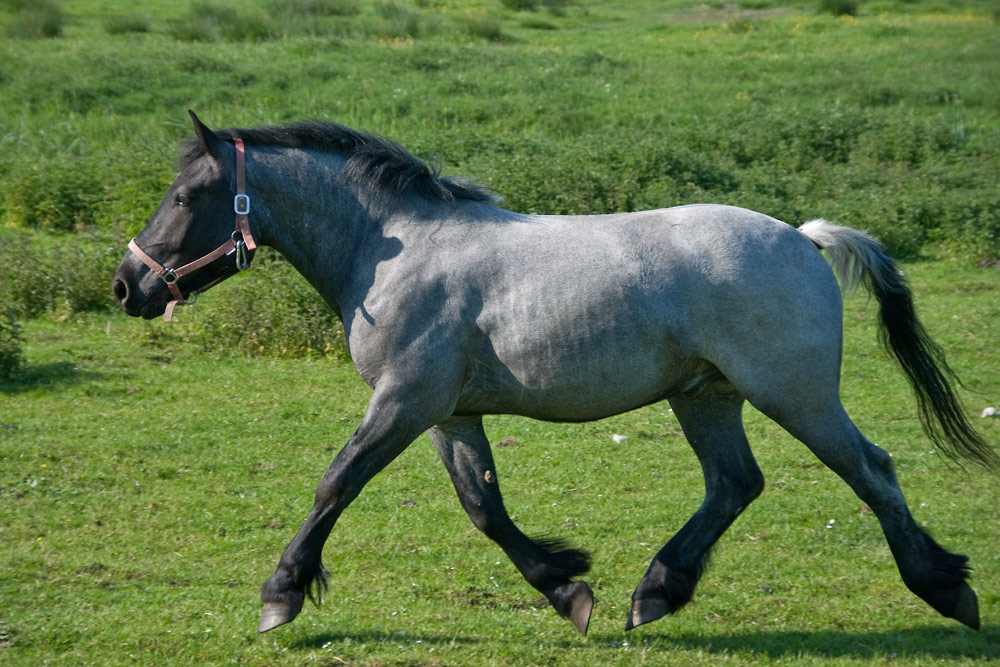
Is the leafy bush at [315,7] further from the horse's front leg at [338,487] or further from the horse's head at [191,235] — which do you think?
the horse's front leg at [338,487]

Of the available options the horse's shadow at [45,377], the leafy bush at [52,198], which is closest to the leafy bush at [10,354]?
the horse's shadow at [45,377]

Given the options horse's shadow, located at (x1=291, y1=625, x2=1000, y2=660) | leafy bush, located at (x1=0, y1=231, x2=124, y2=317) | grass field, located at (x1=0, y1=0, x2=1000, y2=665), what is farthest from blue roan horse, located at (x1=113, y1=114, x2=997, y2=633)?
leafy bush, located at (x1=0, y1=231, x2=124, y2=317)

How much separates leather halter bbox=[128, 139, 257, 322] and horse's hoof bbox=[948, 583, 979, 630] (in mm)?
3488

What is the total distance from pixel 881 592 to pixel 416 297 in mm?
2825

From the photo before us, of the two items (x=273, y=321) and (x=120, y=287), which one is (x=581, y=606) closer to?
(x=120, y=287)

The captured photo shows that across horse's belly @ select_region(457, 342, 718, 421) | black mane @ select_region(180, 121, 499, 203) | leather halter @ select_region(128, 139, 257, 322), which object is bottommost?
horse's belly @ select_region(457, 342, 718, 421)

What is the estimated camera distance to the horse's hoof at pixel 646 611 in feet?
15.2

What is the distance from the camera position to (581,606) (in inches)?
184

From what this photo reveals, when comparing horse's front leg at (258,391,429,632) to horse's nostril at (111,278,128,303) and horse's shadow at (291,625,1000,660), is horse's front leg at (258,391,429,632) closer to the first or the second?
horse's shadow at (291,625,1000,660)

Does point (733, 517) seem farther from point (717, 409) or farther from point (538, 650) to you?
point (538, 650)

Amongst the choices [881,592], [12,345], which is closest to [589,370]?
[881,592]

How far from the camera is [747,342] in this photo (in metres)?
4.36

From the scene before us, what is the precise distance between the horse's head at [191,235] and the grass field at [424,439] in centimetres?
153

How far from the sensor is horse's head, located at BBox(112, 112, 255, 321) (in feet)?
14.7
